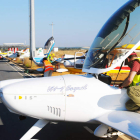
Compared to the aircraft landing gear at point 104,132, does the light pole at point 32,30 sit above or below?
above

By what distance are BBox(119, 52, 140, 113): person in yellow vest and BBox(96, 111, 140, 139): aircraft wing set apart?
147 millimetres

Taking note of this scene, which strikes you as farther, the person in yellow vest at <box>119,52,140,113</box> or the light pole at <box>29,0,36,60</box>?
the light pole at <box>29,0,36,60</box>

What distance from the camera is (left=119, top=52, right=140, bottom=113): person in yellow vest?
2991 millimetres

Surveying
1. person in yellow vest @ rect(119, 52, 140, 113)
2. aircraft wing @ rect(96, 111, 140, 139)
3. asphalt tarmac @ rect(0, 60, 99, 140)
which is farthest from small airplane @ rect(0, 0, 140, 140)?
asphalt tarmac @ rect(0, 60, 99, 140)

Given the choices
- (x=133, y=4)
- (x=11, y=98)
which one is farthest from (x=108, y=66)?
(x=11, y=98)

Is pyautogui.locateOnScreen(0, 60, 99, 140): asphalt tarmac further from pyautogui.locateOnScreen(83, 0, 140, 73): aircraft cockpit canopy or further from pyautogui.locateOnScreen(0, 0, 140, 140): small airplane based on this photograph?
pyautogui.locateOnScreen(83, 0, 140, 73): aircraft cockpit canopy

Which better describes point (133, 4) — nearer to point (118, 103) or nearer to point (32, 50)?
point (118, 103)

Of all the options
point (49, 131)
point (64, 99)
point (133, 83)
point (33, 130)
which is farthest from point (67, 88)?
point (49, 131)

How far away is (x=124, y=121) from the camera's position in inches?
111

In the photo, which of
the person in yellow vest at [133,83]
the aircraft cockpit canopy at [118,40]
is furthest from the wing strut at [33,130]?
the person in yellow vest at [133,83]

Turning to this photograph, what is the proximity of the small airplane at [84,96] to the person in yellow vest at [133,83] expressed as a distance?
0.37 ft

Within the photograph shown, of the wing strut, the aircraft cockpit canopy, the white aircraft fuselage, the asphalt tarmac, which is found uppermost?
the aircraft cockpit canopy

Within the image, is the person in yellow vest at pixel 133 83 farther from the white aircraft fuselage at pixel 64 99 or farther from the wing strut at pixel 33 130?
the wing strut at pixel 33 130

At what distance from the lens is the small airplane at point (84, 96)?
3121 millimetres
